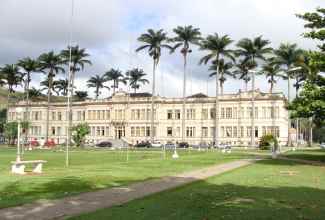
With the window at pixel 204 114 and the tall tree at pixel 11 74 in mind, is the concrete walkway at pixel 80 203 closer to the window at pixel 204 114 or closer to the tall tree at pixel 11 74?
the window at pixel 204 114

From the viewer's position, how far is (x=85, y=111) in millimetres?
124750

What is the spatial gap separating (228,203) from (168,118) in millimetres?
101010

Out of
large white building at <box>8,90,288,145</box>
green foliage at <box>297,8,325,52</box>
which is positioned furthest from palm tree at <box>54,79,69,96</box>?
green foliage at <box>297,8,325,52</box>

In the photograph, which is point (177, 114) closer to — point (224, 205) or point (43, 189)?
point (43, 189)

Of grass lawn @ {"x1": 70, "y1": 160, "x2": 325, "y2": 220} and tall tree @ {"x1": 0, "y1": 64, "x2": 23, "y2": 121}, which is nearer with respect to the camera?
grass lawn @ {"x1": 70, "y1": 160, "x2": 325, "y2": 220}

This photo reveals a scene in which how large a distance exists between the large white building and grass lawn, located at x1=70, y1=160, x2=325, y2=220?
8453 centimetres

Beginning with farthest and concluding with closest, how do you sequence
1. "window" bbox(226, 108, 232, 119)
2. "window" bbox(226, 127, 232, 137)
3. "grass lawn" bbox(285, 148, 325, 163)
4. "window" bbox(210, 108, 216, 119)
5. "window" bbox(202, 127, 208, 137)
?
"window" bbox(202, 127, 208, 137) < "window" bbox(210, 108, 216, 119) < "window" bbox(226, 127, 232, 137) < "window" bbox(226, 108, 232, 119) < "grass lawn" bbox(285, 148, 325, 163)

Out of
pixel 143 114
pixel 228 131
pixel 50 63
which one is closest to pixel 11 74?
pixel 50 63

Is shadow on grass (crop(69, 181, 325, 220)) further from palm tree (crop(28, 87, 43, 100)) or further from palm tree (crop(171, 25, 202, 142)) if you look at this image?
palm tree (crop(28, 87, 43, 100))

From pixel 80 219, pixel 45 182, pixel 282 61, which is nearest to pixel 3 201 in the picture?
pixel 80 219

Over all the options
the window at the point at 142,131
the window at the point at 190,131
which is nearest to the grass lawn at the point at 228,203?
the window at the point at 190,131

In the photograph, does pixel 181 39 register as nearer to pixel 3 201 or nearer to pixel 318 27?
pixel 318 27

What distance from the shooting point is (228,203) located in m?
13.0

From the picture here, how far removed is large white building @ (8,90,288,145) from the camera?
10238cm
